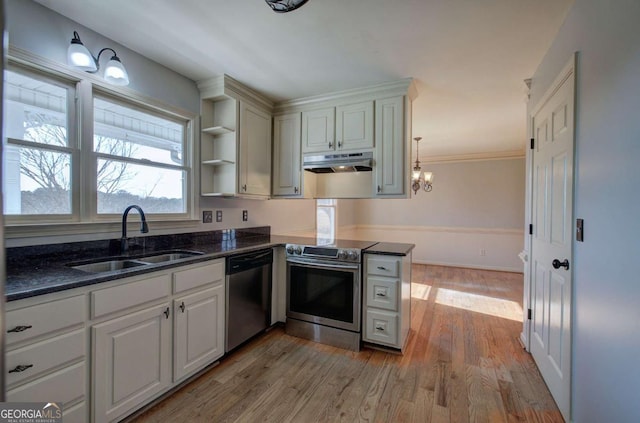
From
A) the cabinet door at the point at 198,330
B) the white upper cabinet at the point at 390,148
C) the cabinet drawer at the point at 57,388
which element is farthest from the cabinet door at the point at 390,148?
the cabinet drawer at the point at 57,388

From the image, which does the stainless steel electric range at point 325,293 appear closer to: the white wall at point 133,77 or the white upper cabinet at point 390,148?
the white upper cabinet at point 390,148

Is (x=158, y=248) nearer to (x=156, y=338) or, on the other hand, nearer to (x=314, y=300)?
(x=156, y=338)

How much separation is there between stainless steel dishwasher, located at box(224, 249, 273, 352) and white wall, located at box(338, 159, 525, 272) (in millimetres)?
3327

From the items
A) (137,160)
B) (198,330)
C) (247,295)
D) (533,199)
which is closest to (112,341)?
(198,330)

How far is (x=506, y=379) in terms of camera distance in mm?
2012

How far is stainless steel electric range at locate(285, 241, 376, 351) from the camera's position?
2.45m

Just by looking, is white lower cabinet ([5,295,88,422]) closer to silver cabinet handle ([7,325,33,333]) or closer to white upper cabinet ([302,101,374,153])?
silver cabinet handle ([7,325,33,333])

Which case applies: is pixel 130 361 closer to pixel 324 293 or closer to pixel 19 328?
pixel 19 328

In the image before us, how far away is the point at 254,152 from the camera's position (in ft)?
9.56

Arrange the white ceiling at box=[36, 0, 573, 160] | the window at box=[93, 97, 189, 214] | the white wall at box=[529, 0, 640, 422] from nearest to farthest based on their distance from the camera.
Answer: the white wall at box=[529, 0, 640, 422]
the white ceiling at box=[36, 0, 573, 160]
the window at box=[93, 97, 189, 214]

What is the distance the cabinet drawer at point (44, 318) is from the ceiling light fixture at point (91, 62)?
4.76ft

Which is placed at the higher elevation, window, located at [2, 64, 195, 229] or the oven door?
window, located at [2, 64, 195, 229]

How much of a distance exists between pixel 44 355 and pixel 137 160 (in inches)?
56.5

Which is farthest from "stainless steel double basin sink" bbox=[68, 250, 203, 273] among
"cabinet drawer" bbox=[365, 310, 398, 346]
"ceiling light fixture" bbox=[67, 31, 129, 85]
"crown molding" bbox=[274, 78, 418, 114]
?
"crown molding" bbox=[274, 78, 418, 114]
